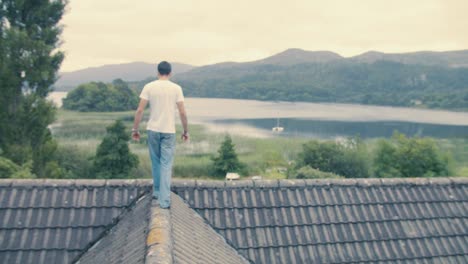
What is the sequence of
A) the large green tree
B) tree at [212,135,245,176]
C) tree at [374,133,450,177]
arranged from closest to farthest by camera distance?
the large green tree < tree at [212,135,245,176] < tree at [374,133,450,177]

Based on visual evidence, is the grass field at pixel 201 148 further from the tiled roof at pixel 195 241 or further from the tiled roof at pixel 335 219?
the tiled roof at pixel 195 241

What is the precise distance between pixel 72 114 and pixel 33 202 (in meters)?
68.1

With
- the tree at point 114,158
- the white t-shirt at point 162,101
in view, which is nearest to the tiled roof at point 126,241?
the white t-shirt at point 162,101

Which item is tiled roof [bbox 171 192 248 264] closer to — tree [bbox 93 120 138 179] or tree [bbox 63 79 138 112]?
tree [bbox 93 120 138 179]

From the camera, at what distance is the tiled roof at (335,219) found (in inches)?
216

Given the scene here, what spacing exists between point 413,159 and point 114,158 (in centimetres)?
3137

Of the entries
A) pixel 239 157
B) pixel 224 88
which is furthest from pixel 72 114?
pixel 224 88

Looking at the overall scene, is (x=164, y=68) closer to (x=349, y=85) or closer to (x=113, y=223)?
(x=113, y=223)

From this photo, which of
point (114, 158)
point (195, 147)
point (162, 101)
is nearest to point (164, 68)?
point (162, 101)

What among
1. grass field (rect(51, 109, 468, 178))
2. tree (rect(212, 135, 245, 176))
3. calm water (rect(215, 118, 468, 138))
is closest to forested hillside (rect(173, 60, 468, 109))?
calm water (rect(215, 118, 468, 138))

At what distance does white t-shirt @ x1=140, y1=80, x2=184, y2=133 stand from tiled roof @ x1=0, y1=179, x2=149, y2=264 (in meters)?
1.36

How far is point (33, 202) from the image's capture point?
566cm

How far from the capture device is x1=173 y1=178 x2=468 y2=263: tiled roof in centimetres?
549

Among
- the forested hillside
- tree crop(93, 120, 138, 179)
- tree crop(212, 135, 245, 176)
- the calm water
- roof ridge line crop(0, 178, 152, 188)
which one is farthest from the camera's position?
the forested hillside
